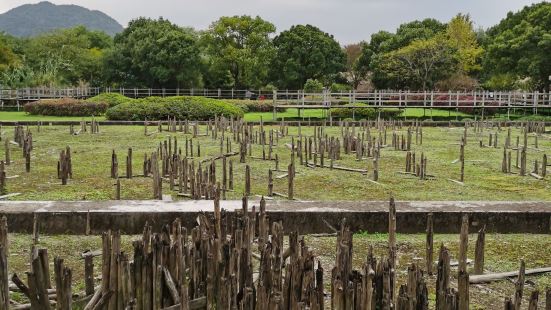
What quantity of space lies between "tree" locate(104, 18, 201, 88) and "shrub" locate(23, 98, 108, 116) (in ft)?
37.4

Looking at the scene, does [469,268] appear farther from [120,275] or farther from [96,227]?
[96,227]

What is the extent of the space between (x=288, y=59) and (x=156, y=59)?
35.0ft

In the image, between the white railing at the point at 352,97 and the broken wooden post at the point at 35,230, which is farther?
the white railing at the point at 352,97

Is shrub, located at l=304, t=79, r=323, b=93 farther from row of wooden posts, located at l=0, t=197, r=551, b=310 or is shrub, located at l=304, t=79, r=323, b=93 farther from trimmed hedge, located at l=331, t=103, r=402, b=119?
row of wooden posts, located at l=0, t=197, r=551, b=310

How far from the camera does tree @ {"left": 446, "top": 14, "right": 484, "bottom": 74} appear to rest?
4616 centimetres

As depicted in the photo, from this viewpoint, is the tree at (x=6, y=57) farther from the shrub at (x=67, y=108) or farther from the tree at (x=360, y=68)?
the tree at (x=360, y=68)

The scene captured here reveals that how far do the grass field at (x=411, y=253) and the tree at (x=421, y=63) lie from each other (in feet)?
115

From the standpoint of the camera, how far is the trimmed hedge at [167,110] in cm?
2686

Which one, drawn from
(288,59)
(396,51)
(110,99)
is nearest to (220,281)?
(110,99)

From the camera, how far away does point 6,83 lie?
130 feet

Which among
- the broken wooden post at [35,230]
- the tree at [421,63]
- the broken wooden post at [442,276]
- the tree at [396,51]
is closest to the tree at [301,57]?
the tree at [396,51]

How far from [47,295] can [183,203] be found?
10.3ft

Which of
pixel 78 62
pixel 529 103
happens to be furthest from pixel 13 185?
pixel 78 62

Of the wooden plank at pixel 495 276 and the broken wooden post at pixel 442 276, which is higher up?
the broken wooden post at pixel 442 276
